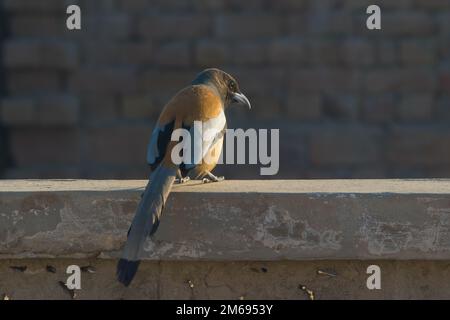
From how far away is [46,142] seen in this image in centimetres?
1150

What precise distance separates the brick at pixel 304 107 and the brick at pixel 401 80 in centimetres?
44

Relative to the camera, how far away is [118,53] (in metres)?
11.5

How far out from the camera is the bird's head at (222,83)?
6575mm

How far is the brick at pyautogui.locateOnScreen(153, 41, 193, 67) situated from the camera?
11.4m

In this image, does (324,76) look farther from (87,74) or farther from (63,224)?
(63,224)

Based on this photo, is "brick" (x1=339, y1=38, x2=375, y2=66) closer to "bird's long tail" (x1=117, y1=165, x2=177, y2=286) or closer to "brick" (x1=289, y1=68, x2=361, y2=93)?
"brick" (x1=289, y1=68, x2=361, y2=93)

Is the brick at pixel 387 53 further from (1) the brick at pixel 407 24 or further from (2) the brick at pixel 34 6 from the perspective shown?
(2) the brick at pixel 34 6

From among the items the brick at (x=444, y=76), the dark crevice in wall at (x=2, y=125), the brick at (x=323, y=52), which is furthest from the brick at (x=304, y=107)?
the dark crevice in wall at (x=2, y=125)

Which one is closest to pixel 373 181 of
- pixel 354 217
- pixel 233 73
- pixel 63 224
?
pixel 354 217

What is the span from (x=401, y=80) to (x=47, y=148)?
3.01 meters

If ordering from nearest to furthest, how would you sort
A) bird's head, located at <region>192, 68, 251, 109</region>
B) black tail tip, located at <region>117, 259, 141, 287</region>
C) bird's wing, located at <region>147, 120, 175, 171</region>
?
black tail tip, located at <region>117, 259, 141, 287</region>, bird's wing, located at <region>147, 120, 175, 171</region>, bird's head, located at <region>192, 68, 251, 109</region>

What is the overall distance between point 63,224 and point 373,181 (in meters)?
1.39

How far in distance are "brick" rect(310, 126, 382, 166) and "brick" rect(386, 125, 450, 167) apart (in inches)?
5.6

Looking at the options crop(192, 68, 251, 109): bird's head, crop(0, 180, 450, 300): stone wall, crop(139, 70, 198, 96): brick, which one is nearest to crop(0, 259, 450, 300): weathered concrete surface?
crop(0, 180, 450, 300): stone wall
